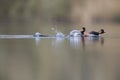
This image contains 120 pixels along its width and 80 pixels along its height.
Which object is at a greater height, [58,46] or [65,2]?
[65,2]

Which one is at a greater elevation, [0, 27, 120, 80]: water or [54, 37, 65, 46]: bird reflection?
[54, 37, 65, 46]: bird reflection

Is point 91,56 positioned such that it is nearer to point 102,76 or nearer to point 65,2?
point 102,76

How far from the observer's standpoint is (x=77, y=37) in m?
14.3

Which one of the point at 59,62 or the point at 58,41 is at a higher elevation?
the point at 58,41

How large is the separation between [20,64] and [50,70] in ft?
2.44

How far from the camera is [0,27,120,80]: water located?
22.5ft

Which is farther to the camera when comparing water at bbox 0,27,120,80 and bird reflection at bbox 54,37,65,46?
bird reflection at bbox 54,37,65,46

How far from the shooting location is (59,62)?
8.24 meters

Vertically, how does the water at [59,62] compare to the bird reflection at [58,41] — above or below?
below

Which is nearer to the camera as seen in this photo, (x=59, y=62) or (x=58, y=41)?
(x=59, y=62)

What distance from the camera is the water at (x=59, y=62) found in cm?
686

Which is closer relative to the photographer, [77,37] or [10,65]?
[10,65]

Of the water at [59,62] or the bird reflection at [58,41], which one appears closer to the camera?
the water at [59,62]

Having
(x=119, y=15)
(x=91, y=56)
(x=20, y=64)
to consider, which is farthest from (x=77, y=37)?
(x=119, y=15)
